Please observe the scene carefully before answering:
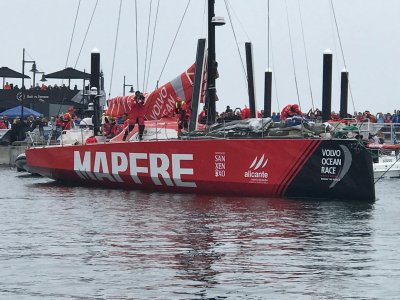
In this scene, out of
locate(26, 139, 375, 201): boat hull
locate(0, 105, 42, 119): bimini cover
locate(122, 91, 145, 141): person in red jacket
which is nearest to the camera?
locate(26, 139, 375, 201): boat hull

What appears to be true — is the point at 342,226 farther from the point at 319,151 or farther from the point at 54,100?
the point at 54,100

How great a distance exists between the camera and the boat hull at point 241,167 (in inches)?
1043

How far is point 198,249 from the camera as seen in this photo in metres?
18.1

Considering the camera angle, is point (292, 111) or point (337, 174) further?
point (292, 111)

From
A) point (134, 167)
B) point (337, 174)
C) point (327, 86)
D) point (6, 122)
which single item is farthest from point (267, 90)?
point (6, 122)

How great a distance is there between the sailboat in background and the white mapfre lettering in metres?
0.02

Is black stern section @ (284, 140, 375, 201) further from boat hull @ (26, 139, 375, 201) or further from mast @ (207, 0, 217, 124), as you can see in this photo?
mast @ (207, 0, 217, 124)

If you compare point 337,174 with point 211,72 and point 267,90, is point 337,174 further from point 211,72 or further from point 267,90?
point 267,90

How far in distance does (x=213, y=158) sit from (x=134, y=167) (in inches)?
114

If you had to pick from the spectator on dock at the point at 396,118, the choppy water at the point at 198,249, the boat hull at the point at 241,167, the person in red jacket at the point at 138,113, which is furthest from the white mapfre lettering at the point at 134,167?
the spectator on dock at the point at 396,118

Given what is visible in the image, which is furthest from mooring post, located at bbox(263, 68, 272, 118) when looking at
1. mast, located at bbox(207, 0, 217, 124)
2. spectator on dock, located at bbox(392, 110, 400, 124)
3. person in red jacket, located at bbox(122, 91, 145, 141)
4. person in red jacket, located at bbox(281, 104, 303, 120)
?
person in red jacket, located at bbox(122, 91, 145, 141)

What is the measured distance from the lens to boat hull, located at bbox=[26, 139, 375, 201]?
2650 cm

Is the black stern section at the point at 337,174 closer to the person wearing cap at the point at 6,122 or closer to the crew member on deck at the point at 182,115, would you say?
the crew member on deck at the point at 182,115

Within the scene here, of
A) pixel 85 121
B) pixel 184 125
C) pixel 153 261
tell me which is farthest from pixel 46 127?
pixel 153 261
